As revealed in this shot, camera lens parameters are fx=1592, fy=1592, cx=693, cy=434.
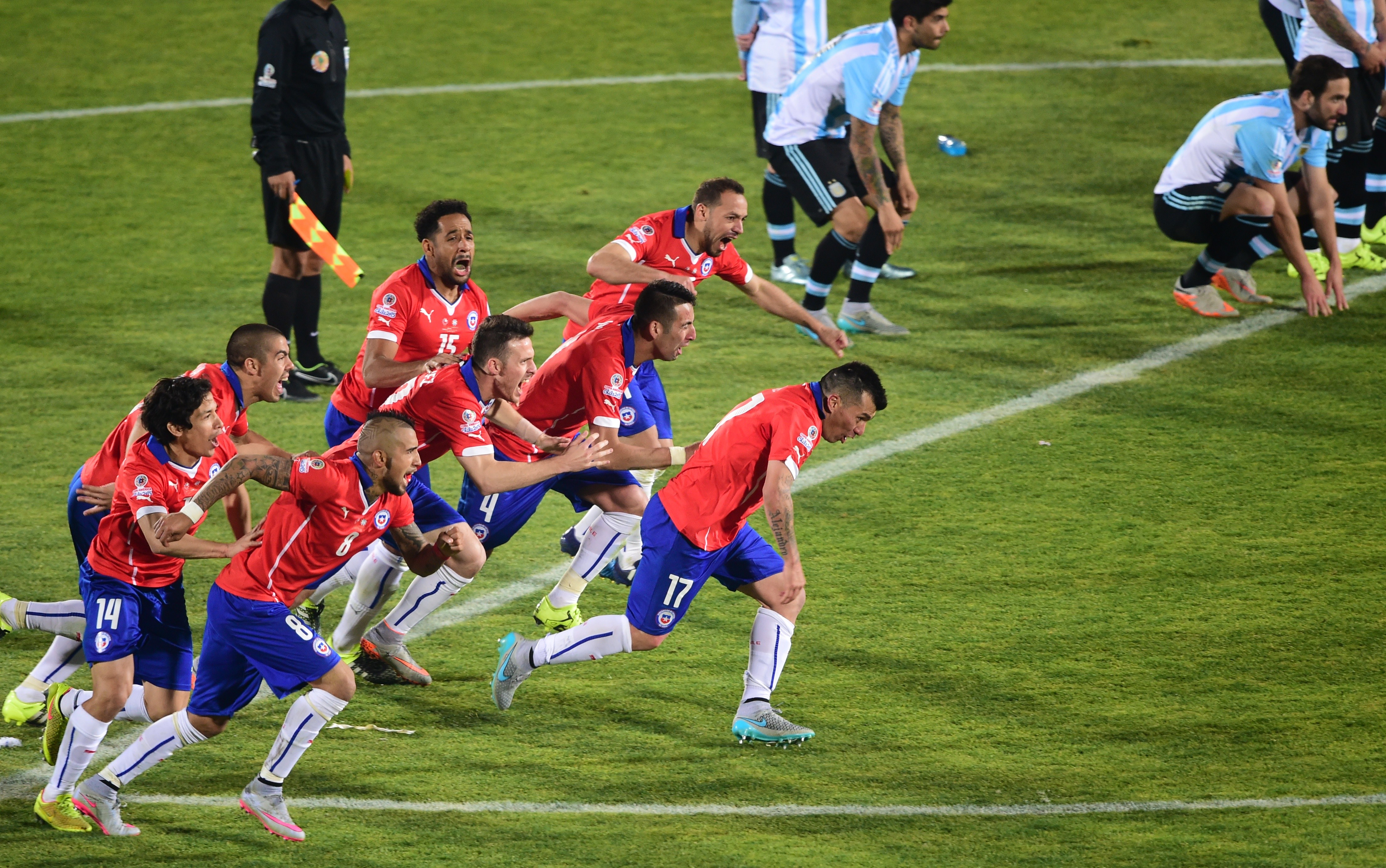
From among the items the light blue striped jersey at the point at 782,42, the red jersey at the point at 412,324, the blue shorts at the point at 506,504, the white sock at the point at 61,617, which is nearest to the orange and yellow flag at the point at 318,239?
the red jersey at the point at 412,324

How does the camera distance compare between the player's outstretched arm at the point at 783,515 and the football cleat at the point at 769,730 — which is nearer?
the player's outstretched arm at the point at 783,515

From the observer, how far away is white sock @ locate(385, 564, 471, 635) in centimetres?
622

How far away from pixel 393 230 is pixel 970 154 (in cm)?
495

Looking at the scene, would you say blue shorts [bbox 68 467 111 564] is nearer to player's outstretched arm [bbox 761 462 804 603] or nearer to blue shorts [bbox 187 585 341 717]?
blue shorts [bbox 187 585 341 717]

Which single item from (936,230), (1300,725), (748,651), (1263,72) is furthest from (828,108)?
(1263,72)

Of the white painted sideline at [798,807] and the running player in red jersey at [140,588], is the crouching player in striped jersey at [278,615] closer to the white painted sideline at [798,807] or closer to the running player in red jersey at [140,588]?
the running player in red jersey at [140,588]

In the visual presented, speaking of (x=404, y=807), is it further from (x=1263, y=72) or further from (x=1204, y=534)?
(x=1263, y=72)

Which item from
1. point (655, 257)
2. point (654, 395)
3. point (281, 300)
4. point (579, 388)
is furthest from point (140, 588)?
point (281, 300)

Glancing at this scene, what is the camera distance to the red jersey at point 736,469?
18.7ft

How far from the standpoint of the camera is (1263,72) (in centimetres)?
1522

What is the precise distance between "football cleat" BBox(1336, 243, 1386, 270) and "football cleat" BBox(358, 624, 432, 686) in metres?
7.55

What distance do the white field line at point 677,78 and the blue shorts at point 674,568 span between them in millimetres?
10528

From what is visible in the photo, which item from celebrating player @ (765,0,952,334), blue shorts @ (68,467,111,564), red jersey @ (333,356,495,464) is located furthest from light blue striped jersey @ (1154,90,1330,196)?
blue shorts @ (68,467,111,564)

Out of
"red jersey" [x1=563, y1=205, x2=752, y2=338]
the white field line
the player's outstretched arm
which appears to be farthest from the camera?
the white field line
